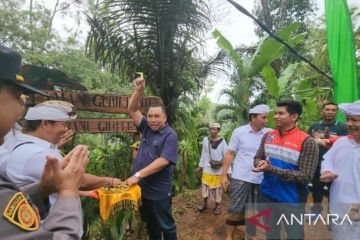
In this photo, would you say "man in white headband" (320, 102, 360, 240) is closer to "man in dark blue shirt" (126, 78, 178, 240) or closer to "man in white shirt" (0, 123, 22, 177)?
"man in dark blue shirt" (126, 78, 178, 240)

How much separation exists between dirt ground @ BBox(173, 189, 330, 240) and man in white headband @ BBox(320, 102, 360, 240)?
1.70 meters

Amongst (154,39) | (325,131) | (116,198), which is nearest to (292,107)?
(325,131)

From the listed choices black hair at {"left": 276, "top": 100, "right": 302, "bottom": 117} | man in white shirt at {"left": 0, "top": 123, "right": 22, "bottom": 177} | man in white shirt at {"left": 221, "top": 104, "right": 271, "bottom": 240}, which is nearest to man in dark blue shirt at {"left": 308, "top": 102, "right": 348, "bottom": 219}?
man in white shirt at {"left": 221, "top": 104, "right": 271, "bottom": 240}

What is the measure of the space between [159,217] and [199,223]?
203 centimetres

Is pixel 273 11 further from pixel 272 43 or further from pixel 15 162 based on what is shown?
pixel 15 162

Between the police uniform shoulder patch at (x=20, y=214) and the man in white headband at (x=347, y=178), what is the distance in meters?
2.21

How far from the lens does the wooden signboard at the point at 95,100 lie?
3088 mm

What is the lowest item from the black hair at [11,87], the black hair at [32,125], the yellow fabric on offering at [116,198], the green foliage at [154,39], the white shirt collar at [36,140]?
the yellow fabric on offering at [116,198]

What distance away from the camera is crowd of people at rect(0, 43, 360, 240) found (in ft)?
2.99

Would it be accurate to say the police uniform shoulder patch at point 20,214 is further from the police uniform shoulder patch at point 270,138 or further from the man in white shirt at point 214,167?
the man in white shirt at point 214,167

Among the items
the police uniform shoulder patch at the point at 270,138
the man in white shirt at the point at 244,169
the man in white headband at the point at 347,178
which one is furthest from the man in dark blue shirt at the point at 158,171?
the man in white headband at the point at 347,178

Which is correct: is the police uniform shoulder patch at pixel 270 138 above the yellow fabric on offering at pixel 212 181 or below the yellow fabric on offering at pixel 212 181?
above

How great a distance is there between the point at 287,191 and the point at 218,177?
241 centimetres

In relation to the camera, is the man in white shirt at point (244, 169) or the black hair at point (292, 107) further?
the man in white shirt at point (244, 169)
